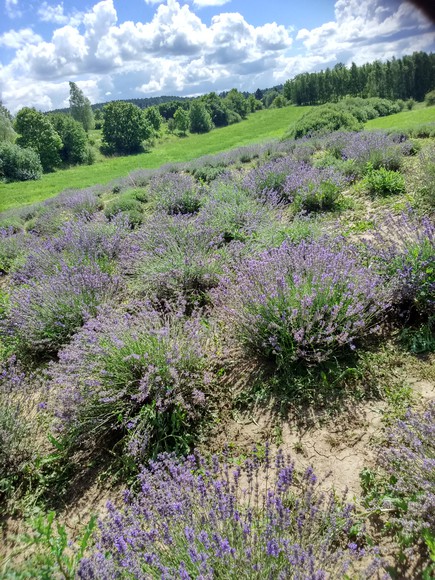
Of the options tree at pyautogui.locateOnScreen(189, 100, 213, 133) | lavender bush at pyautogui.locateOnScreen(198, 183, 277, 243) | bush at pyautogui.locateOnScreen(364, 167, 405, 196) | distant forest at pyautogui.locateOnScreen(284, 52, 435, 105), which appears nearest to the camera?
lavender bush at pyautogui.locateOnScreen(198, 183, 277, 243)

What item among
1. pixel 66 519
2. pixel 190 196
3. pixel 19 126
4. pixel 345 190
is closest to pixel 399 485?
pixel 66 519

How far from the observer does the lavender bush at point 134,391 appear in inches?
111

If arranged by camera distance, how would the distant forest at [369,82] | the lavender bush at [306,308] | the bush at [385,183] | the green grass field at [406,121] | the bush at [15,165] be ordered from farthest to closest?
the distant forest at [369,82] → the bush at [15,165] → the green grass field at [406,121] → the bush at [385,183] → the lavender bush at [306,308]

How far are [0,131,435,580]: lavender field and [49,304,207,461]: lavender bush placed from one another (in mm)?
17

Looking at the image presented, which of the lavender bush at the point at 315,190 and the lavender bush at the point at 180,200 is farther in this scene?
the lavender bush at the point at 180,200

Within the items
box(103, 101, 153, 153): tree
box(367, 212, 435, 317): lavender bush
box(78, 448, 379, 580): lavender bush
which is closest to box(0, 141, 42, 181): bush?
box(103, 101, 153, 153): tree

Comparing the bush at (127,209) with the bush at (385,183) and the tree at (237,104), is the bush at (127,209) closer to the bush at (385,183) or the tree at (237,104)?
the bush at (385,183)

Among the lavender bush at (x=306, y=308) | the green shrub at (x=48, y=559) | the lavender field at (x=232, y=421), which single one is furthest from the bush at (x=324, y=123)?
the green shrub at (x=48, y=559)

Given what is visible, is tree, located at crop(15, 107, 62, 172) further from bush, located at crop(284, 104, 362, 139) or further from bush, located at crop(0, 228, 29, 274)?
bush, located at crop(0, 228, 29, 274)

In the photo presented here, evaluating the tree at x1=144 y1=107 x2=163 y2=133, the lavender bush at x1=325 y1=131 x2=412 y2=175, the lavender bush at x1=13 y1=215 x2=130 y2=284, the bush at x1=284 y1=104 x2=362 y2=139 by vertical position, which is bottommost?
the lavender bush at x1=13 y1=215 x2=130 y2=284

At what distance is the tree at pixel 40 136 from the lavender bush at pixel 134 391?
146ft

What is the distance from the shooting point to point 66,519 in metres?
2.42

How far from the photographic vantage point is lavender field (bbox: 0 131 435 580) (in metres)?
1.74

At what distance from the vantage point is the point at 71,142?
4600cm
